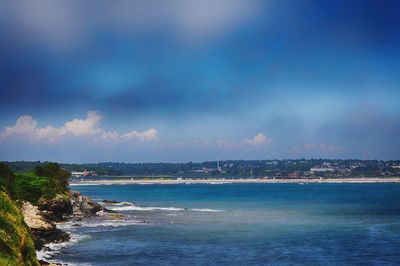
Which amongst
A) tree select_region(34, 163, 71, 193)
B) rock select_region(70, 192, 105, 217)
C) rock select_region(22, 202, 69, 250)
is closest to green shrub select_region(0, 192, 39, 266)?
rock select_region(22, 202, 69, 250)

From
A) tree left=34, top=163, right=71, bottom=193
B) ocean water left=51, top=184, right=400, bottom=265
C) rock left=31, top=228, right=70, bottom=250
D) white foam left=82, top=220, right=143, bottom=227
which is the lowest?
ocean water left=51, top=184, right=400, bottom=265

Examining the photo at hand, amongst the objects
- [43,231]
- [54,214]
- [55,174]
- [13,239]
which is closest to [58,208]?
[54,214]

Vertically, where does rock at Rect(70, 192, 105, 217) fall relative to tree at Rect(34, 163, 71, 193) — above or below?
below

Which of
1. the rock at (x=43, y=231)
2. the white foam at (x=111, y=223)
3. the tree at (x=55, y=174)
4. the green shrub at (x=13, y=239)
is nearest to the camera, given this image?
the green shrub at (x=13, y=239)

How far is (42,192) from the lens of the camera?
292 ft

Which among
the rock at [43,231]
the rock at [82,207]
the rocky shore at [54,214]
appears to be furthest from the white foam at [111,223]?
the rock at [43,231]

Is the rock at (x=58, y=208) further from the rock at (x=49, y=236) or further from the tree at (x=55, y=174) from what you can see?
the rock at (x=49, y=236)

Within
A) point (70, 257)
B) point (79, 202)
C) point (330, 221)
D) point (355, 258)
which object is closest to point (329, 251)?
point (355, 258)

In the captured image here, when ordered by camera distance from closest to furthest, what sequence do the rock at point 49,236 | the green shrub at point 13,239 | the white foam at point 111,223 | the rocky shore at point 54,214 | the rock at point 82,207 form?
the green shrub at point 13,239 → the rock at point 49,236 → the rocky shore at point 54,214 → the white foam at point 111,223 → the rock at point 82,207

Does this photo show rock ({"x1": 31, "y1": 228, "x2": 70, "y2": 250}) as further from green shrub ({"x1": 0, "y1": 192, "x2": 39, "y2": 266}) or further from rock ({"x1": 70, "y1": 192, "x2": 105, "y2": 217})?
rock ({"x1": 70, "y1": 192, "x2": 105, "y2": 217})

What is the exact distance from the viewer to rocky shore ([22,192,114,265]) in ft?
204

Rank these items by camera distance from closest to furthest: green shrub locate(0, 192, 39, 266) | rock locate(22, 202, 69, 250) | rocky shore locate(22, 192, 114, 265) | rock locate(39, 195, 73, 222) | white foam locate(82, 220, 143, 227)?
green shrub locate(0, 192, 39, 266) → rock locate(22, 202, 69, 250) → rocky shore locate(22, 192, 114, 265) → white foam locate(82, 220, 143, 227) → rock locate(39, 195, 73, 222)

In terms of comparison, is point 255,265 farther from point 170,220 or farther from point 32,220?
point 170,220

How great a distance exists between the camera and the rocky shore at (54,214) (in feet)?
204
